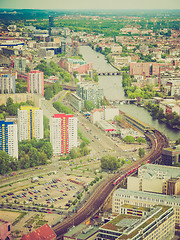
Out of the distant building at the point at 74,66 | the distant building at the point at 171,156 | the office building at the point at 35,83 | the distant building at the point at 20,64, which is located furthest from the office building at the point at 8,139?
the distant building at the point at 74,66

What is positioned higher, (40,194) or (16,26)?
(16,26)

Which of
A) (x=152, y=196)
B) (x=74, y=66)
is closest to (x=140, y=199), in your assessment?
(x=152, y=196)

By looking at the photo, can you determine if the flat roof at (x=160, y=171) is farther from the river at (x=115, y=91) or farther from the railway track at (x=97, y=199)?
the river at (x=115, y=91)

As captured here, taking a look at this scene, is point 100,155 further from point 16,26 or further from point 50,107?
point 16,26

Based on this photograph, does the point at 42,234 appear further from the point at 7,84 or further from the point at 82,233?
the point at 7,84

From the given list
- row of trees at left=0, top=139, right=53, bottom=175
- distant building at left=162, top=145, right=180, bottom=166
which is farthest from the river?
row of trees at left=0, top=139, right=53, bottom=175

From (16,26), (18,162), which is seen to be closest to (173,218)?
(18,162)

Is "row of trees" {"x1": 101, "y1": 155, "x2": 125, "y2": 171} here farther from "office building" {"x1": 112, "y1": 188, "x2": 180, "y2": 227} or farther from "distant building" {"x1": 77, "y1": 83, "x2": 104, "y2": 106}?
"distant building" {"x1": 77, "y1": 83, "x2": 104, "y2": 106}
